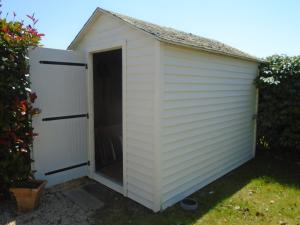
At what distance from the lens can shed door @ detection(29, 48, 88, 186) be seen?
388 centimetres

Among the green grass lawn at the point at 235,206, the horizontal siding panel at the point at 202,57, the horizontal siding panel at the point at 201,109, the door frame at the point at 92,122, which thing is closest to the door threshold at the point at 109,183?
the door frame at the point at 92,122

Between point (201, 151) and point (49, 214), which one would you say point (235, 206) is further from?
point (49, 214)

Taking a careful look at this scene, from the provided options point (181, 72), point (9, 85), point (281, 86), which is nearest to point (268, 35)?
point (281, 86)

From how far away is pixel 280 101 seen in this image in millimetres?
5551

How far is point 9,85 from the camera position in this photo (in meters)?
3.30

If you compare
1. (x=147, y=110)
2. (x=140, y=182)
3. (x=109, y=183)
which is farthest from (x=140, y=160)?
(x=109, y=183)

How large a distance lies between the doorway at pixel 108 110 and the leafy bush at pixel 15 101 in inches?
68.7

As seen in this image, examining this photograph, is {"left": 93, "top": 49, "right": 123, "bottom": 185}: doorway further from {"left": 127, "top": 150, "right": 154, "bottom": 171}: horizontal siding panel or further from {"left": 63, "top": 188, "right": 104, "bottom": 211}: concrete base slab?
{"left": 127, "top": 150, "right": 154, "bottom": 171}: horizontal siding panel

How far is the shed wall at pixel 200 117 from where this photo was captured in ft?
11.2

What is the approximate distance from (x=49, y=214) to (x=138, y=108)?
201cm

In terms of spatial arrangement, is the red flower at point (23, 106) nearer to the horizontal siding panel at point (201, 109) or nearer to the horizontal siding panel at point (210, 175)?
the horizontal siding panel at point (201, 109)

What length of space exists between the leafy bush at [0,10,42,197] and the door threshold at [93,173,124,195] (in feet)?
4.13

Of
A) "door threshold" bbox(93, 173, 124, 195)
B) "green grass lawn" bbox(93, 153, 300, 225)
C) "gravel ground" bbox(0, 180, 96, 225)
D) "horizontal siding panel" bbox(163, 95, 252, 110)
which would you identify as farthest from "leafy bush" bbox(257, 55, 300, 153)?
"gravel ground" bbox(0, 180, 96, 225)

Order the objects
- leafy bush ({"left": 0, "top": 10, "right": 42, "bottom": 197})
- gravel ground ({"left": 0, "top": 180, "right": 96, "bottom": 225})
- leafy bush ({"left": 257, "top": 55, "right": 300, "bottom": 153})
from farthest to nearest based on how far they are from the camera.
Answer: leafy bush ({"left": 257, "top": 55, "right": 300, "bottom": 153}) < leafy bush ({"left": 0, "top": 10, "right": 42, "bottom": 197}) < gravel ground ({"left": 0, "top": 180, "right": 96, "bottom": 225})
